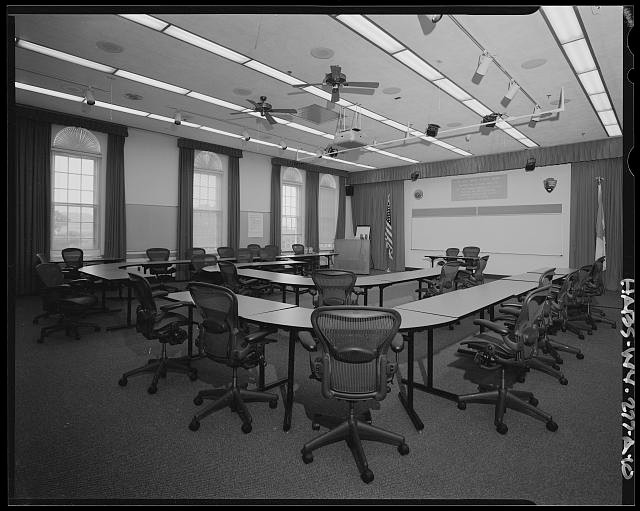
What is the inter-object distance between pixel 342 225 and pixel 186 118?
762 centimetres

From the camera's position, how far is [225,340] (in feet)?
7.88

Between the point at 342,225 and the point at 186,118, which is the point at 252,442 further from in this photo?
the point at 342,225

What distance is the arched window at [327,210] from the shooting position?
43.7 ft

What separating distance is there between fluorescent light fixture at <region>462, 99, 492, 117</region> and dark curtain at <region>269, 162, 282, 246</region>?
6245 millimetres

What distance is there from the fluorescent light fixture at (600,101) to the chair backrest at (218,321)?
7.16 meters

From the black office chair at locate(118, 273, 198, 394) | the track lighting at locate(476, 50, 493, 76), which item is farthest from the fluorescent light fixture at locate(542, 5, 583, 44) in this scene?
the black office chair at locate(118, 273, 198, 394)

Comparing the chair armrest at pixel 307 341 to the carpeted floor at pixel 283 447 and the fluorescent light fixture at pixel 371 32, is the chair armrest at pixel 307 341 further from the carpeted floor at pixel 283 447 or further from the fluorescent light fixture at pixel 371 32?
the fluorescent light fixture at pixel 371 32

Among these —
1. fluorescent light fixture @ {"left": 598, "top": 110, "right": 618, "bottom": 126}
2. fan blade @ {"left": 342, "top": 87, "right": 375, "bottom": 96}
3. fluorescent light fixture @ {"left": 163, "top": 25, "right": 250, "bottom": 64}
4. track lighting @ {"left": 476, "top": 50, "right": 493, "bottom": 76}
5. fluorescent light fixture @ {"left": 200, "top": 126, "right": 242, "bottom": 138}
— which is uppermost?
fluorescent light fixture @ {"left": 200, "top": 126, "right": 242, "bottom": 138}

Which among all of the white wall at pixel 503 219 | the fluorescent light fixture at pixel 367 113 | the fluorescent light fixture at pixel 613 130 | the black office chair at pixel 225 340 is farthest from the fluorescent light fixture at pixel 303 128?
the fluorescent light fixture at pixel 613 130

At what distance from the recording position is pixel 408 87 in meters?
5.87

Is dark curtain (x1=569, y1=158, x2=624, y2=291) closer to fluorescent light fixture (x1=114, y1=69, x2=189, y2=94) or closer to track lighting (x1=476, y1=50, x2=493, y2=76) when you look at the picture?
track lighting (x1=476, y1=50, x2=493, y2=76)

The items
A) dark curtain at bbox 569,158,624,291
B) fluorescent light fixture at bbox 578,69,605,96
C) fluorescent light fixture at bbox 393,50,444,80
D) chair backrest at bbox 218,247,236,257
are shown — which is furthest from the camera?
chair backrest at bbox 218,247,236,257

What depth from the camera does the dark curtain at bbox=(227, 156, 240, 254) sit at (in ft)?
33.6

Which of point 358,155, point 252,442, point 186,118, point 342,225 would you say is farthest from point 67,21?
point 342,225
